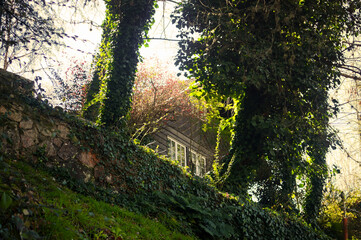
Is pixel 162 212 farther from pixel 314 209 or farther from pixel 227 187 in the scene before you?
pixel 314 209

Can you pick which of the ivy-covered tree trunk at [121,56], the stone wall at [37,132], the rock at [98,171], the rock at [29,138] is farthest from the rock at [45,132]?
the ivy-covered tree trunk at [121,56]

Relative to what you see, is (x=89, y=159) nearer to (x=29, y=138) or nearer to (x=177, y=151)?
(x=29, y=138)

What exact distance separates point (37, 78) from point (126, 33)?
448 cm

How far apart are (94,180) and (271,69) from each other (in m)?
6.21

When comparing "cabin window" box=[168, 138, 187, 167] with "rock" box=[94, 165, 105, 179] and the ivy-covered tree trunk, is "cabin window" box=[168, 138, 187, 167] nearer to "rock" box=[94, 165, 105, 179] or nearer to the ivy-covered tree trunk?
the ivy-covered tree trunk

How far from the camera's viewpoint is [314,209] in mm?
14219

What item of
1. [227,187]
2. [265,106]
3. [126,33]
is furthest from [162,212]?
[265,106]

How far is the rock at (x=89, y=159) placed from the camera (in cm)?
635

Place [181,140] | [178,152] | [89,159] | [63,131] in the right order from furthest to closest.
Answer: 1. [181,140]
2. [178,152]
3. [89,159]
4. [63,131]

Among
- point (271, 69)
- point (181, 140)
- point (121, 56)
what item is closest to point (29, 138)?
point (121, 56)

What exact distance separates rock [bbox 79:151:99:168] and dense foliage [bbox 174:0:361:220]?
4.58 m

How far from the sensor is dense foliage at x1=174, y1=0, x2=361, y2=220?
347 inches

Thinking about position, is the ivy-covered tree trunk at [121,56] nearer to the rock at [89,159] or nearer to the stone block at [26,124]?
the rock at [89,159]

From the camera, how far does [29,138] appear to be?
5.62 metres
